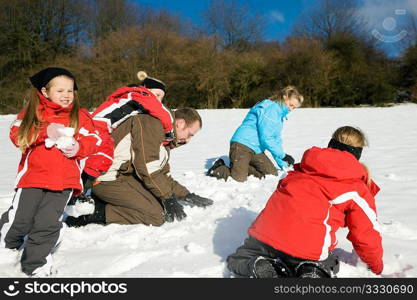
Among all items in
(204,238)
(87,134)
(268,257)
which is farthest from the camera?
(204,238)

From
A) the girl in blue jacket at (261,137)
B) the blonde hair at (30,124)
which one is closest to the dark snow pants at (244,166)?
the girl in blue jacket at (261,137)

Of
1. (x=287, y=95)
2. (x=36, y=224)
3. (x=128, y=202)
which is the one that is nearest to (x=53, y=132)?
(x=36, y=224)

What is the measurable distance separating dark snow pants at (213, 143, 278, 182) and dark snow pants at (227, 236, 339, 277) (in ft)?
6.60

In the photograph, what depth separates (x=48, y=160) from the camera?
2000mm

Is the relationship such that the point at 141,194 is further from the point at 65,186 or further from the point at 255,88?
the point at 255,88

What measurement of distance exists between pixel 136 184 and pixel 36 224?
34.9 inches

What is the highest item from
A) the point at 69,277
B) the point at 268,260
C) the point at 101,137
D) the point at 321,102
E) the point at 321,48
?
the point at 321,48

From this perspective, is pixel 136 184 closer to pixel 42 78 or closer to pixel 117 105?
pixel 117 105

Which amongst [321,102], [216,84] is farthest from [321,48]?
[216,84]

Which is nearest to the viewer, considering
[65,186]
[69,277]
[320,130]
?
[69,277]

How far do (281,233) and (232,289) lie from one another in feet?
1.13

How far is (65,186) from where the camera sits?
6.66ft

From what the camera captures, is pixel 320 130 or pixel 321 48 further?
pixel 321 48

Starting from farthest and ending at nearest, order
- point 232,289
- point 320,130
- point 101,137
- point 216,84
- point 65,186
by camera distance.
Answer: point 216,84, point 320,130, point 101,137, point 65,186, point 232,289
